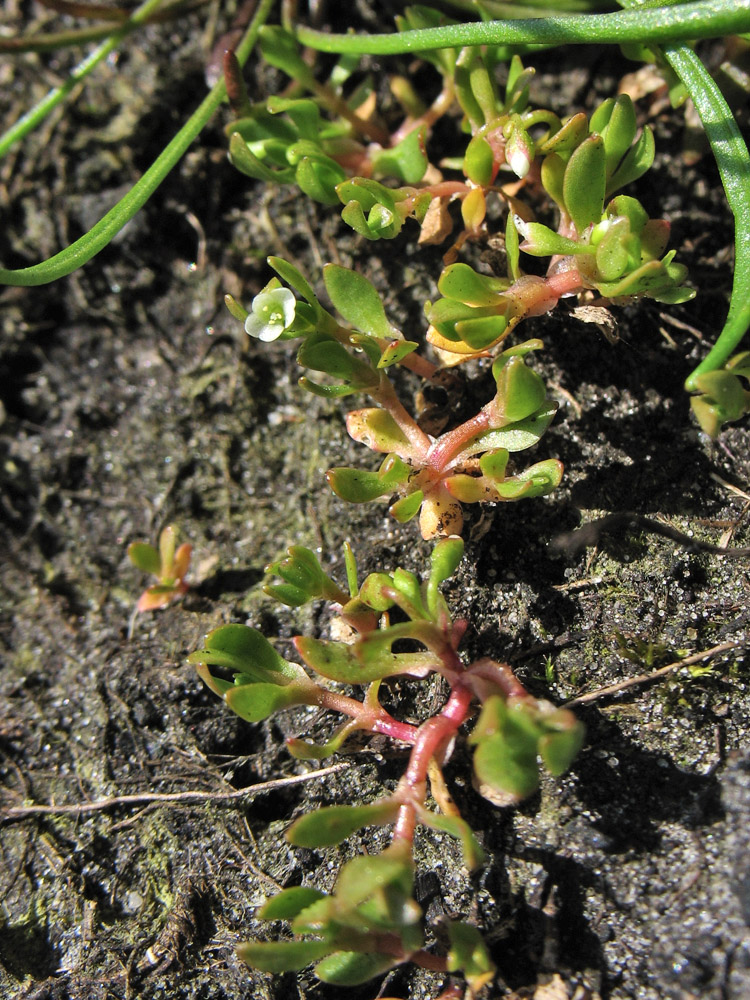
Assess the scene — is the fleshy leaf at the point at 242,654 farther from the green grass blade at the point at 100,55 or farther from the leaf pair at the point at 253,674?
the green grass blade at the point at 100,55

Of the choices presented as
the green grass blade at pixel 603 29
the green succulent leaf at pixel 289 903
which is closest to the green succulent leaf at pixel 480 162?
the green grass blade at pixel 603 29

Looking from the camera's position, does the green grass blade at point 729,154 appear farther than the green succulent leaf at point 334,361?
No

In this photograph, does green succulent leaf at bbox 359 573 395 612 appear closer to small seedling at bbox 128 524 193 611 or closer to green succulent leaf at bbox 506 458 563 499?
green succulent leaf at bbox 506 458 563 499

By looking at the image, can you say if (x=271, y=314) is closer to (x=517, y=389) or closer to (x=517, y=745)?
(x=517, y=389)

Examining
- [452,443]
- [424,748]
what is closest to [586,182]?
[452,443]

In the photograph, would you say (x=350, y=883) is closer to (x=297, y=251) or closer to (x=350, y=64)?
(x=297, y=251)

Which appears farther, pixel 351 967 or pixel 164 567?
pixel 164 567

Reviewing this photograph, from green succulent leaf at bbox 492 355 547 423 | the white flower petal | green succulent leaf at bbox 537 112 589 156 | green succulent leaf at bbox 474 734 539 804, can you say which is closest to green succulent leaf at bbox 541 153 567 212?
green succulent leaf at bbox 537 112 589 156
